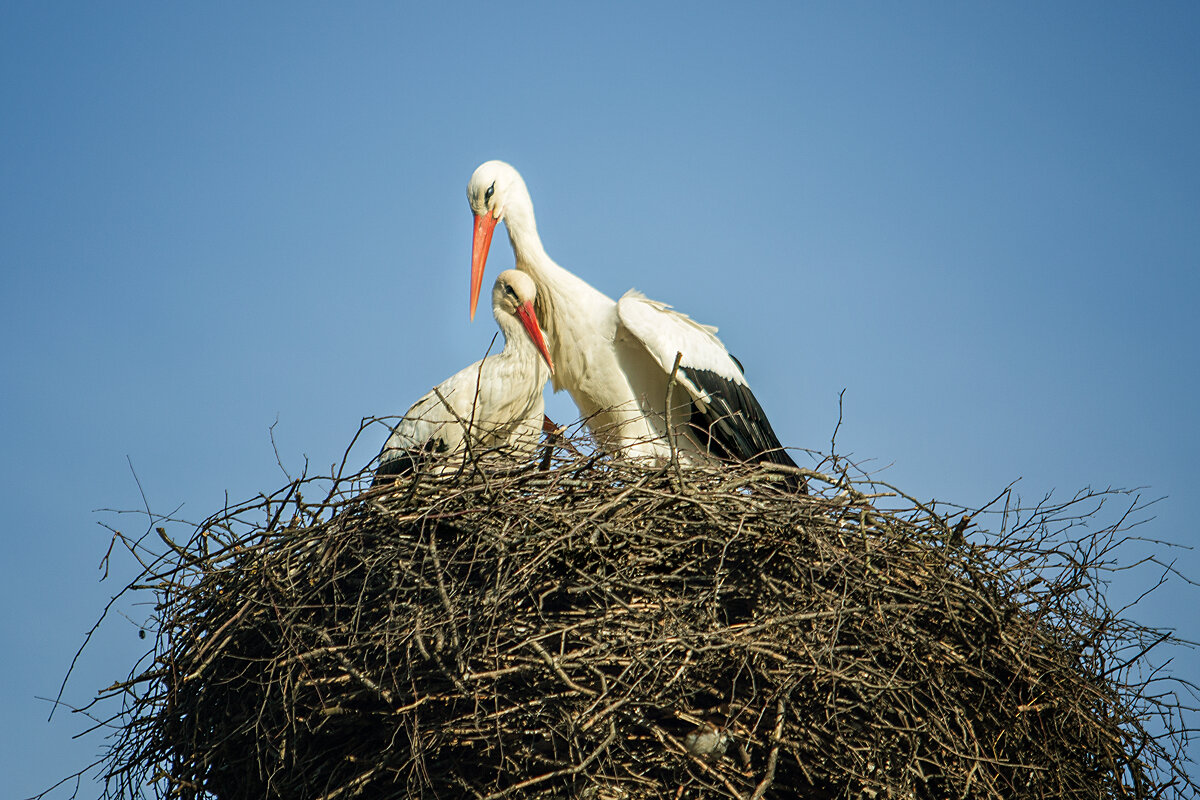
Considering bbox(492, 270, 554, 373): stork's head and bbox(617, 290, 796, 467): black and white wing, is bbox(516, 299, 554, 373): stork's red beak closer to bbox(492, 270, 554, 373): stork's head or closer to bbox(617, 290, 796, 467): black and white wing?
bbox(492, 270, 554, 373): stork's head

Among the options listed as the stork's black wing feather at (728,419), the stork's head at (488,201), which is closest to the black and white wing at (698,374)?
the stork's black wing feather at (728,419)

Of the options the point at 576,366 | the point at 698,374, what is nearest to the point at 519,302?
the point at 576,366

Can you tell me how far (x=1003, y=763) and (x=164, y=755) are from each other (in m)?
2.09

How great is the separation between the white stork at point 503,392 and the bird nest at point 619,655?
1082 millimetres

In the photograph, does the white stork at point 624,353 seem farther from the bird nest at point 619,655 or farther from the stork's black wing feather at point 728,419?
the bird nest at point 619,655

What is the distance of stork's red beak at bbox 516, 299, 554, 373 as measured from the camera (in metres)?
4.30

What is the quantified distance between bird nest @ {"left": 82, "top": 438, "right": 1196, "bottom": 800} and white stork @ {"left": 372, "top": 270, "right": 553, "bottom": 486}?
3.55 ft

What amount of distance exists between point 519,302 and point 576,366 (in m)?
0.33

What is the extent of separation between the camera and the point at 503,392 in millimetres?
4195

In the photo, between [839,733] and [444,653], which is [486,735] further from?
[839,733]

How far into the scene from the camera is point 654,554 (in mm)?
2902

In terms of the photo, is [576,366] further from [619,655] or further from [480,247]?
[619,655]

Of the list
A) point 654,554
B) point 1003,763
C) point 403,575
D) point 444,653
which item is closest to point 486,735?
point 444,653

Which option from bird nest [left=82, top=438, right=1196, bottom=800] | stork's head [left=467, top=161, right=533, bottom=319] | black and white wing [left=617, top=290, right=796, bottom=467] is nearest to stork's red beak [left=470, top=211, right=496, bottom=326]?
stork's head [left=467, top=161, right=533, bottom=319]
